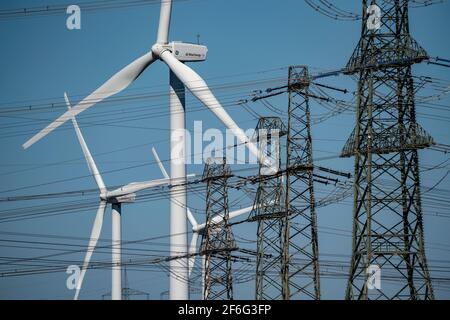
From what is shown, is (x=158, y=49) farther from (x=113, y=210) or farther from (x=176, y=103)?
(x=113, y=210)

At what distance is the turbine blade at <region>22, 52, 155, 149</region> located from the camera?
61.2m

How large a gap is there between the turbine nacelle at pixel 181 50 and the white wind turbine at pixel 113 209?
30.1 ft

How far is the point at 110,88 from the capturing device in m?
62.4

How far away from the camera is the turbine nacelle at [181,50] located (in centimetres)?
6331

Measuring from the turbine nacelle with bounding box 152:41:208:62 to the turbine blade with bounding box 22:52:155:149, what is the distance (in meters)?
0.81

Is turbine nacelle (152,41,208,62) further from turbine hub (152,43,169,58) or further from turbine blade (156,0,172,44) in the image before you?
turbine blade (156,0,172,44)

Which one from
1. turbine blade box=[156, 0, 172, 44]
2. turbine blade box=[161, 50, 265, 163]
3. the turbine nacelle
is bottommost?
turbine blade box=[161, 50, 265, 163]

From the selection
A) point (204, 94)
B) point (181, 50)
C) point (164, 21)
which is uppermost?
point (164, 21)

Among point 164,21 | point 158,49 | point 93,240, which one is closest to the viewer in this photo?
point 158,49

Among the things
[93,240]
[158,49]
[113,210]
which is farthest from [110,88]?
[113,210]

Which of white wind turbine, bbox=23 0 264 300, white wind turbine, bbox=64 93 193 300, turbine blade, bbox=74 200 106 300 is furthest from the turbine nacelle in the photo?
turbine blade, bbox=74 200 106 300

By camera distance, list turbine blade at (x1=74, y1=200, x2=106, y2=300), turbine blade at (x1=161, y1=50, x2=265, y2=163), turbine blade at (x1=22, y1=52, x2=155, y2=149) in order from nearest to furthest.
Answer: turbine blade at (x1=161, y1=50, x2=265, y2=163), turbine blade at (x1=22, y1=52, x2=155, y2=149), turbine blade at (x1=74, y1=200, x2=106, y2=300)

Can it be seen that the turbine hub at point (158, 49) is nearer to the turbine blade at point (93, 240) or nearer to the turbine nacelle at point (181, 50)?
the turbine nacelle at point (181, 50)

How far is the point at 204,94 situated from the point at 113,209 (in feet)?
82.0
